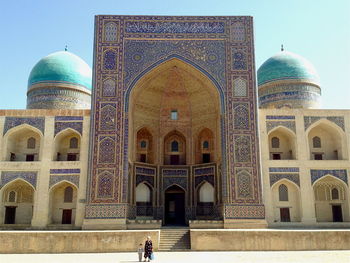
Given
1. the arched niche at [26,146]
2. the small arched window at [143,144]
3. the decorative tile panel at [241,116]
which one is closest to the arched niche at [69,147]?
the arched niche at [26,146]

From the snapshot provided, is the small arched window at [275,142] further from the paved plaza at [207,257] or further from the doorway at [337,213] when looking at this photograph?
the paved plaza at [207,257]

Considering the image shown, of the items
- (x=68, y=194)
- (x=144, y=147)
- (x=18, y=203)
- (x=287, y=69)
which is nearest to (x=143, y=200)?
(x=144, y=147)

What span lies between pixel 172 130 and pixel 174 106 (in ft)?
3.72

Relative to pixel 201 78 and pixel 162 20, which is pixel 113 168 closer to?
pixel 201 78

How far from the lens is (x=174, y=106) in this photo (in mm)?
18016

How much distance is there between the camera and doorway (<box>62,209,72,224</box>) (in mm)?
15547

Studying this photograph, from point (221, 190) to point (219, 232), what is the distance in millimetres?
4562

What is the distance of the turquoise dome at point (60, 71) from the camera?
799 inches

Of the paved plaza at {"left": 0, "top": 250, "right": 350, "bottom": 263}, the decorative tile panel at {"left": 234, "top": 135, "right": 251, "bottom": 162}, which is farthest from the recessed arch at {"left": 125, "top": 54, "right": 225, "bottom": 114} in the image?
the paved plaza at {"left": 0, "top": 250, "right": 350, "bottom": 263}

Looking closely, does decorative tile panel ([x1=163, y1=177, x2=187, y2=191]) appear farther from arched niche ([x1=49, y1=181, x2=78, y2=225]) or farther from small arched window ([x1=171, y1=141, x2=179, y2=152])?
arched niche ([x1=49, y1=181, x2=78, y2=225])

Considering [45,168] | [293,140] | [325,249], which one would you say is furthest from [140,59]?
[325,249]

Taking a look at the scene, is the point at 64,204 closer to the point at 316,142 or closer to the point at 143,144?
the point at 143,144

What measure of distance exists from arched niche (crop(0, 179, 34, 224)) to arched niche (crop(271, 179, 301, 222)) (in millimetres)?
9679

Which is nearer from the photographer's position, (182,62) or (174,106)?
(182,62)
